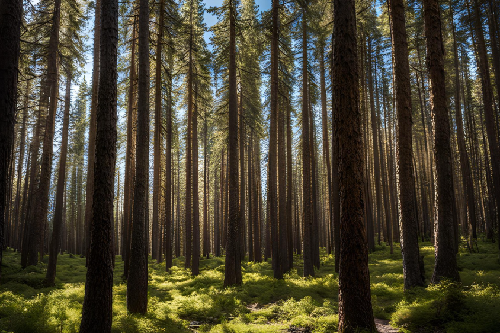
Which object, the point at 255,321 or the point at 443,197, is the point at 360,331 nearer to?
the point at 255,321

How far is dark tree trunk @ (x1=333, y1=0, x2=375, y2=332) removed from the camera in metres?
5.60

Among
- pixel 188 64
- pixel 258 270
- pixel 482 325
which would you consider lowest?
pixel 258 270

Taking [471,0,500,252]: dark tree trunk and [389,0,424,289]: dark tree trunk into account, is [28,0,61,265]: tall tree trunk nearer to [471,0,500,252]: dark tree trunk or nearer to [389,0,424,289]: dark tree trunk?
[389,0,424,289]: dark tree trunk

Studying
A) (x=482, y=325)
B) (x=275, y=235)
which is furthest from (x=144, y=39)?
(x=482, y=325)

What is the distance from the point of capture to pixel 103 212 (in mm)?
5680

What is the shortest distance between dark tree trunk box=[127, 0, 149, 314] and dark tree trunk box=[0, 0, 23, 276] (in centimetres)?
369

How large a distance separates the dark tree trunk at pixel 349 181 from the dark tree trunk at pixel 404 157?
4267 millimetres

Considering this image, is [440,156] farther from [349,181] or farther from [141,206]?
[141,206]

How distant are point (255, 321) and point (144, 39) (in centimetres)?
928

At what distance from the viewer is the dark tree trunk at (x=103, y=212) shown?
18.4ft

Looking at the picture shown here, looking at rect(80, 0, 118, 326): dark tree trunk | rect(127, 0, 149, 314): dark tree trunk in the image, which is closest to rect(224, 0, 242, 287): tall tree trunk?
rect(127, 0, 149, 314): dark tree trunk

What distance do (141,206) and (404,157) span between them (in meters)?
8.38

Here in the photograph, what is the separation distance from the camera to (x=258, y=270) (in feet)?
57.9

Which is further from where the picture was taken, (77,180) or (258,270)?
(77,180)
